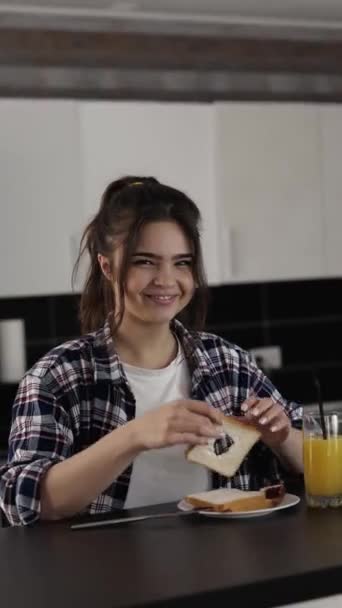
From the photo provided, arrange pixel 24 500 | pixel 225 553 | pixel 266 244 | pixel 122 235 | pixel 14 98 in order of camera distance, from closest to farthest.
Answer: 1. pixel 225 553
2. pixel 24 500
3. pixel 122 235
4. pixel 14 98
5. pixel 266 244

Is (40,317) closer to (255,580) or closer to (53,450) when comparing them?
(53,450)

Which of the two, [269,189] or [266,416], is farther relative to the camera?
[269,189]

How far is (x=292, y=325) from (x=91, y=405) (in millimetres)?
2765

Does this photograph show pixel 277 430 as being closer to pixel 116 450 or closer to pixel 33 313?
pixel 116 450

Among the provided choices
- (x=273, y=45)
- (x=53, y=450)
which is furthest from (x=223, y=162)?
(x=53, y=450)

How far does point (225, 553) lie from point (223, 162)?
2659mm

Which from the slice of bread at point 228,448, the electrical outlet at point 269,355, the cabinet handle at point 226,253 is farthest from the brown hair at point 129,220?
the electrical outlet at point 269,355

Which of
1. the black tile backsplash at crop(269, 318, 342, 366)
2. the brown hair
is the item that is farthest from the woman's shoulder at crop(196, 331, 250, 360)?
the black tile backsplash at crop(269, 318, 342, 366)

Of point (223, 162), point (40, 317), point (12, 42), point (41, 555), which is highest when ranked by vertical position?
point (12, 42)

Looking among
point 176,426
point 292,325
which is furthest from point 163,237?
point 292,325

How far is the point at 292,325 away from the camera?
4.75m

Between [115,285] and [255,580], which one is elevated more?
[115,285]

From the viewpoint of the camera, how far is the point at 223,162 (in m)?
4.08

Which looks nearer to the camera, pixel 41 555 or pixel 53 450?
pixel 41 555
